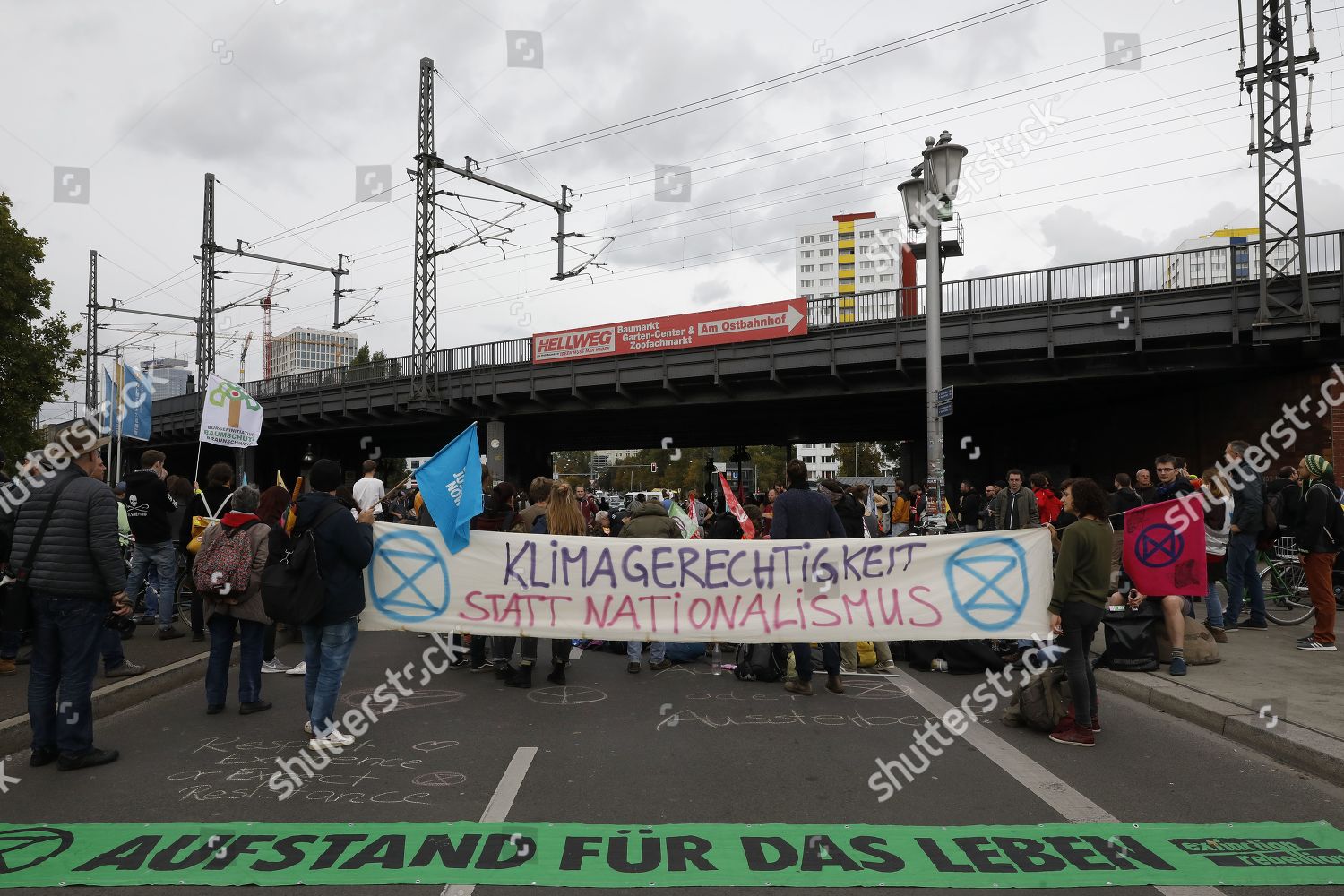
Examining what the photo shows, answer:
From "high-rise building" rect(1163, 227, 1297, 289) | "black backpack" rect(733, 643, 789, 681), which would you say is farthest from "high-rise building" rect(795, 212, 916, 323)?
"black backpack" rect(733, 643, 789, 681)

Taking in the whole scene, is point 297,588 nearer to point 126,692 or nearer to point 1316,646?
point 126,692

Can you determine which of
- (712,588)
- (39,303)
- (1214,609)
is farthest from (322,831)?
(39,303)

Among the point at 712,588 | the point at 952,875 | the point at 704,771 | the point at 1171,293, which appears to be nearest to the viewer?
the point at 952,875

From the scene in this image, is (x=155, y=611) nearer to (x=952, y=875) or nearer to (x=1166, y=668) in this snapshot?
(x=952, y=875)

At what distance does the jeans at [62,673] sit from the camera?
523 centimetres

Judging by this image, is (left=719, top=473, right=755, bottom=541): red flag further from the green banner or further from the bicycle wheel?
the bicycle wheel

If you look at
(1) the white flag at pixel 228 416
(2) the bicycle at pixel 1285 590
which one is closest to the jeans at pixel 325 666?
(1) the white flag at pixel 228 416

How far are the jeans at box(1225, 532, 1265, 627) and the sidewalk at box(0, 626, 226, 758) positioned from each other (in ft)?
35.2

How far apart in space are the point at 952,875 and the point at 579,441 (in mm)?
46792

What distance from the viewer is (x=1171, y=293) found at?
19547 mm

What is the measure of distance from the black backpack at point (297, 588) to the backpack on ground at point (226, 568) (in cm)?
107

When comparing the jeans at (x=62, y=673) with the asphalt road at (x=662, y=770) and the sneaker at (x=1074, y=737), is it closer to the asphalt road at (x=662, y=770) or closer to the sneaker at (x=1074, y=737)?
the asphalt road at (x=662, y=770)

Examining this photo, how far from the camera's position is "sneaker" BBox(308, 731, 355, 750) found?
552 cm

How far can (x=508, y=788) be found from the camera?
16.0 ft
